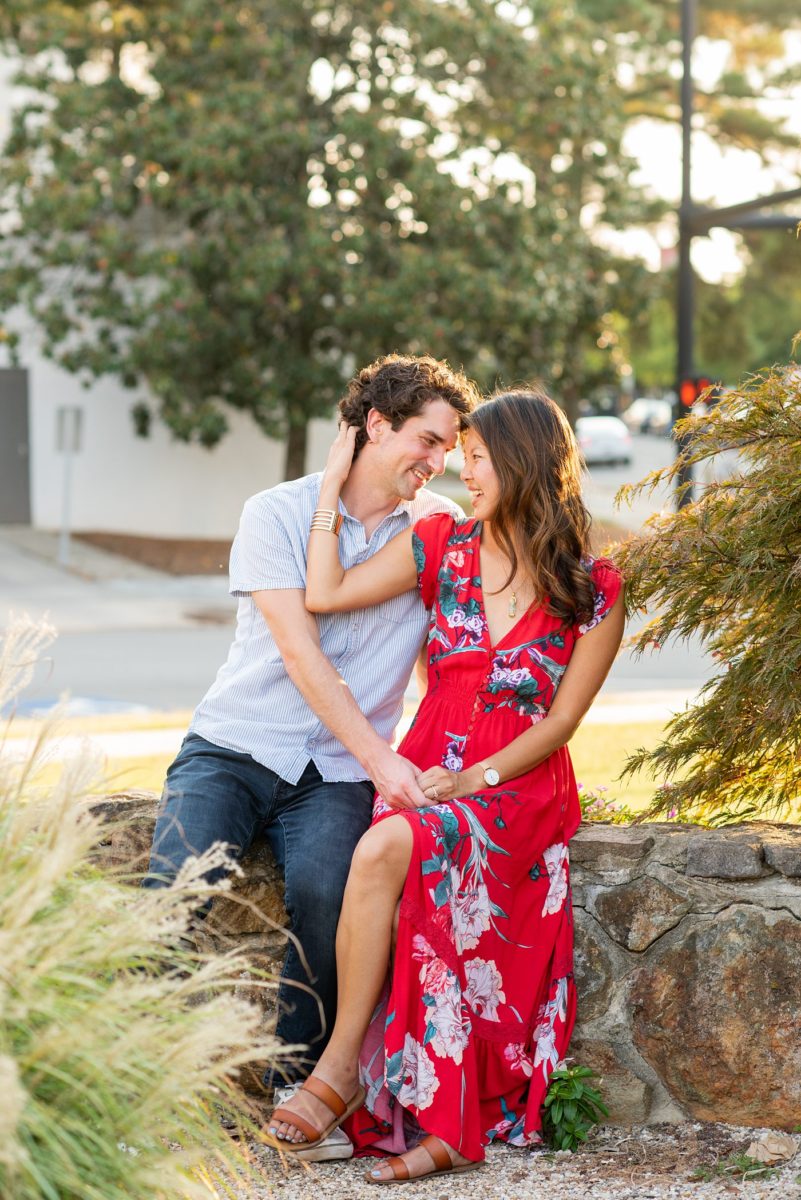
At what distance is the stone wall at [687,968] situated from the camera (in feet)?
10.7

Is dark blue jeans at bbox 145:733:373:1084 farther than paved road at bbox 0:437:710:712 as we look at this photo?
No

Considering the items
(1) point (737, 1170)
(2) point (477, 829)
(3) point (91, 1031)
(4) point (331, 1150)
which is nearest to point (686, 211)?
(2) point (477, 829)

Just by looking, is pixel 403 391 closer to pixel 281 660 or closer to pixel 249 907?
pixel 281 660

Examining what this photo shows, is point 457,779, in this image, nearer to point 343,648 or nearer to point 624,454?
point 343,648

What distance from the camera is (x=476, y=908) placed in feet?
10.8

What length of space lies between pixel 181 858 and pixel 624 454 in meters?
35.1

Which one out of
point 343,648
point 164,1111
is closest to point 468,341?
point 343,648


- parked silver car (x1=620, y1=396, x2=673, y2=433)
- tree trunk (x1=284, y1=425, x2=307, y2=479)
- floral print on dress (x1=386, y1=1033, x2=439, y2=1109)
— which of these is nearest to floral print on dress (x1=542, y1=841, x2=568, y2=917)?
floral print on dress (x1=386, y1=1033, x2=439, y2=1109)

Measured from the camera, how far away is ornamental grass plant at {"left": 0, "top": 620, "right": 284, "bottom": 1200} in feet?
6.46

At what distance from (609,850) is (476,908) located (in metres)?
0.39

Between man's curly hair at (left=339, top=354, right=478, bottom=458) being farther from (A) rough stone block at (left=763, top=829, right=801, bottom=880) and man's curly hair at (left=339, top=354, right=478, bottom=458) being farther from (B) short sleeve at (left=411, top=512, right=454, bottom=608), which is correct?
(A) rough stone block at (left=763, top=829, right=801, bottom=880)

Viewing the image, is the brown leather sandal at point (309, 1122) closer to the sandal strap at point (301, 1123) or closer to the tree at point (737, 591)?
the sandal strap at point (301, 1123)

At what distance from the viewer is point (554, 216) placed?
61.7 ft

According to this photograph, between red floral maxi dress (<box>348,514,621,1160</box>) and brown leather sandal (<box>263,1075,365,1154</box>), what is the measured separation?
0.24 ft
